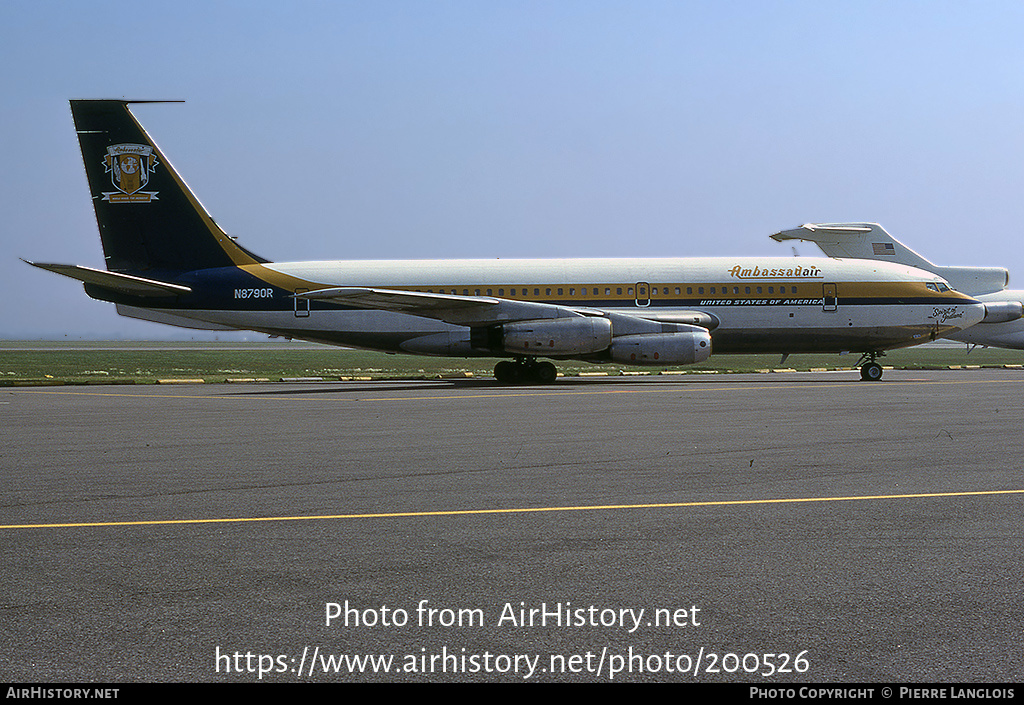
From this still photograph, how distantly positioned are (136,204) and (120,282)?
3.28m

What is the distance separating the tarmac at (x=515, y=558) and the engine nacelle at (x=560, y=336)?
55.1 feet

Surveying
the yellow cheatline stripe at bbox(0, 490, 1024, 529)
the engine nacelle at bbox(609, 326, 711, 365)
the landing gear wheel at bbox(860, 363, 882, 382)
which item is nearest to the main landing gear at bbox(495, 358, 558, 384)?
the engine nacelle at bbox(609, 326, 711, 365)

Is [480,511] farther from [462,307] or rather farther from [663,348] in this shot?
[462,307]

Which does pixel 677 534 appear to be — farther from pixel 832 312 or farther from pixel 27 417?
pixel 832 312

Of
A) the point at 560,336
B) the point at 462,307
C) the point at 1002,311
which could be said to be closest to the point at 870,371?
the point at 1002,311

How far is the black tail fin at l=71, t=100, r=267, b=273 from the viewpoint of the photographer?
33.2m

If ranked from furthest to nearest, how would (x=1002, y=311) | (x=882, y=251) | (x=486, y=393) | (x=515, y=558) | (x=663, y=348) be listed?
(x=882, y=251) → (x=1002, y=311) → (x=663, y=348) → (x=486, y=393) → (x=515, y=558)

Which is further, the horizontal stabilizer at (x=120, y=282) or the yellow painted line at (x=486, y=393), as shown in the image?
the horizontal stabilizer at (x=120, y=282)

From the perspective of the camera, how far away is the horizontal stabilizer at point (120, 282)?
30.5 m

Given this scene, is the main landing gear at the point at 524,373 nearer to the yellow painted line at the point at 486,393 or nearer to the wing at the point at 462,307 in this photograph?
the wing at the point at 462,307

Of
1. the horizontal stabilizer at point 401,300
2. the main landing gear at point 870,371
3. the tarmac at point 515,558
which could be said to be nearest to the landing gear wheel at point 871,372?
the main landing gear at point 870,371

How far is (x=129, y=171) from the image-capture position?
110 ft

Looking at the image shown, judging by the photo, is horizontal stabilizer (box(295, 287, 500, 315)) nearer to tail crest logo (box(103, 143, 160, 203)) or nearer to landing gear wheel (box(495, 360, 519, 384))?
landing gear wheel (box(495, 360, 519, 384))

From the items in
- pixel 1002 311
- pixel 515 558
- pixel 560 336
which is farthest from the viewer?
pixel 1002 311
